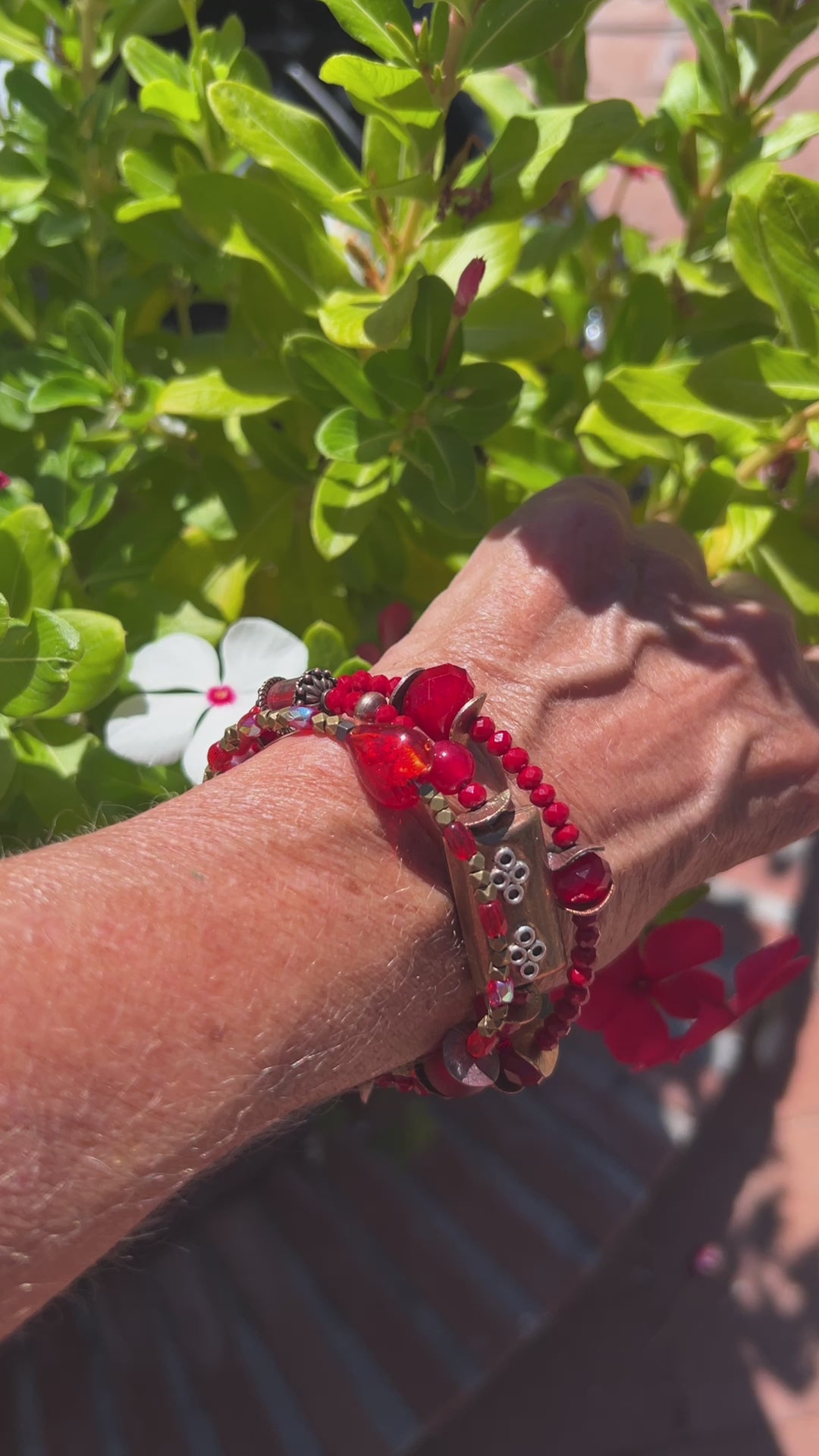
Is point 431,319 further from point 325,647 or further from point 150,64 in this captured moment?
point 150,64

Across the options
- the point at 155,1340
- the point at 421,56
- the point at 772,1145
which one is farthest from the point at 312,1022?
the point at 772,1145

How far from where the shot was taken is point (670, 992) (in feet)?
3.13

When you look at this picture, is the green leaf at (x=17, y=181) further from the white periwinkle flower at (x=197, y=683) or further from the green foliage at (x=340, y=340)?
the white periwinkle flower at (x=197, y=683)

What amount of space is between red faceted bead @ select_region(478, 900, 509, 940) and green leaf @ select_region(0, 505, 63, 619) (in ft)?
1.27

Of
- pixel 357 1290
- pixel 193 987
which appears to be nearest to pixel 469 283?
pixel 193 987

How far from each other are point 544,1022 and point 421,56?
26.7 inches

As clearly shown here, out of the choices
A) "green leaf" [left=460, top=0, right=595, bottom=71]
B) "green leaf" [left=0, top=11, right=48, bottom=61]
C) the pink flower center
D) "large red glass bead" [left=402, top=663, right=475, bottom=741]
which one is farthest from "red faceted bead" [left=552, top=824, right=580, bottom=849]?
"green leaf" [left=0, top=11, right=48, bottom=61]

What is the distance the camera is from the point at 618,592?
956 mm

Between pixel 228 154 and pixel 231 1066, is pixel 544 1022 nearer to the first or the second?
pixel 231 1066

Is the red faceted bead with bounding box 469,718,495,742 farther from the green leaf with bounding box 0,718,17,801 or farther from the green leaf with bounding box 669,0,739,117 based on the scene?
the green leaf with bounding box 669,0,739,117

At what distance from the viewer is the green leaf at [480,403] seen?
86 cm

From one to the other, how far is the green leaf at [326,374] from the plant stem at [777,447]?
13.5 inches

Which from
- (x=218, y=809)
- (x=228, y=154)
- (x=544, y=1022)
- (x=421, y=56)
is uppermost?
(x=421, y=56)

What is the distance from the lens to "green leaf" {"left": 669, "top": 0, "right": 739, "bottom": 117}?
0.94m
